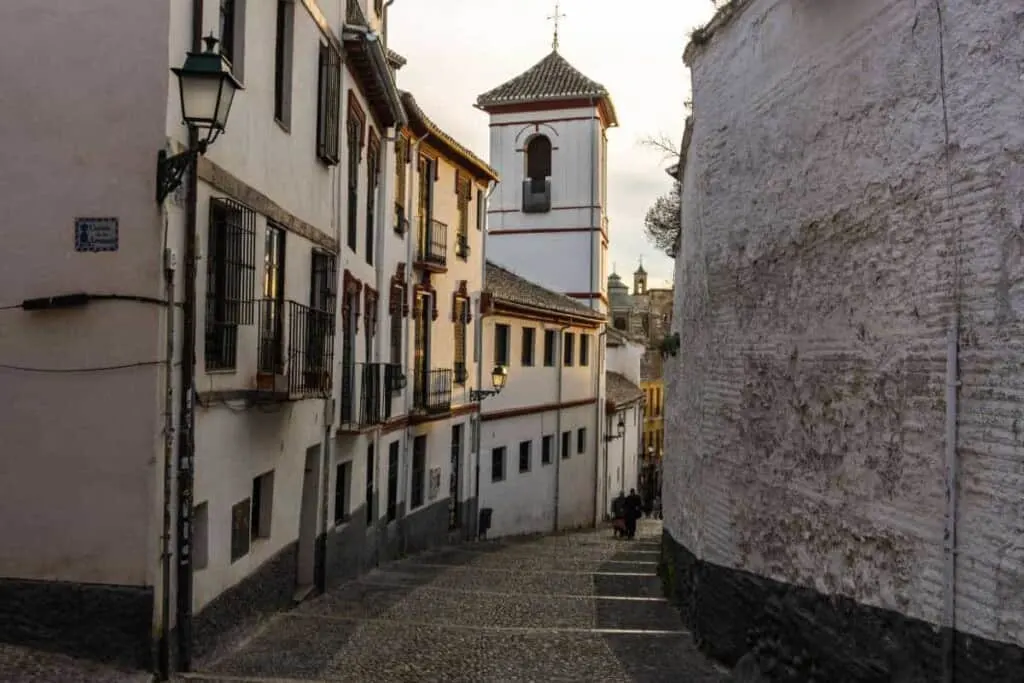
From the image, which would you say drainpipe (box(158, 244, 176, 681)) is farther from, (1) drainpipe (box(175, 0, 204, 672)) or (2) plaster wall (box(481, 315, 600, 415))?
(2) plaster wall (box(481, 315, 600, 415))

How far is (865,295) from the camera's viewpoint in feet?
22.3

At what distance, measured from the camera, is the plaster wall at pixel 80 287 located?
295 inches

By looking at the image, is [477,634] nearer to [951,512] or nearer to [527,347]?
[951,512]

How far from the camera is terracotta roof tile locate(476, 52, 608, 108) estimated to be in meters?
35.3

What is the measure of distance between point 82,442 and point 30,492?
1.81 ft

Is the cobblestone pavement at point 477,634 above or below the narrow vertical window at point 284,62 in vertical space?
below

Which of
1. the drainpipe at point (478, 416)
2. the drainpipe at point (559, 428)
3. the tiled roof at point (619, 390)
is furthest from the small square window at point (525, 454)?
the tiled roof at point (619, 390)

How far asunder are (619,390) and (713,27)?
3117 cm

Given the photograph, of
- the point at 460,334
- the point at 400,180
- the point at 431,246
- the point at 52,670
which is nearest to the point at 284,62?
Result: the point at 52,670

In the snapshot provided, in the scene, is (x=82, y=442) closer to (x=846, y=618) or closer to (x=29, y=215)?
(x=29, y=215)

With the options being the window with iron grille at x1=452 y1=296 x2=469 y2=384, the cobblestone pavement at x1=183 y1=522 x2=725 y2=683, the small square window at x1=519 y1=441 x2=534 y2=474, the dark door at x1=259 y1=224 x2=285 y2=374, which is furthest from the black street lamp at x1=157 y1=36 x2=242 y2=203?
the small square window at x1=519 y1=441 x2=534 y2=474

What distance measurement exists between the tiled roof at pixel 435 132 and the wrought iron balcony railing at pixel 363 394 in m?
4.56

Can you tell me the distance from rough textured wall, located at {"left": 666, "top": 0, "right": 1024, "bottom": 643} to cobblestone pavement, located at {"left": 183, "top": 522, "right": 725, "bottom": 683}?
136 centimetres

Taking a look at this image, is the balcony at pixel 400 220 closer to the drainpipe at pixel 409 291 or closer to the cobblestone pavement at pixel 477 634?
the drainpipe at pixel 409 291
